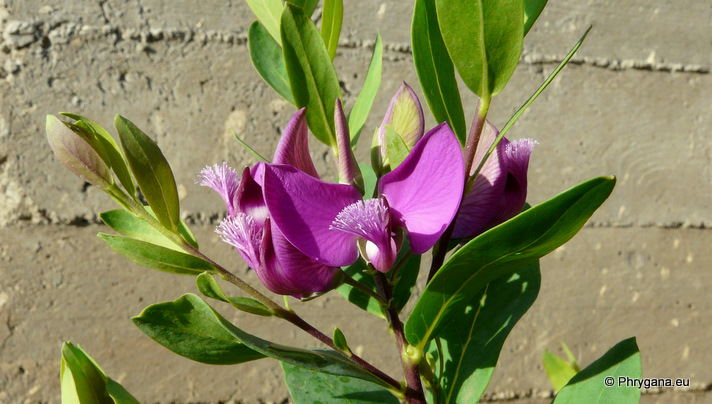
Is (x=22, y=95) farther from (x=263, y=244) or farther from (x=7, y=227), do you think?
(x=263, y=244)

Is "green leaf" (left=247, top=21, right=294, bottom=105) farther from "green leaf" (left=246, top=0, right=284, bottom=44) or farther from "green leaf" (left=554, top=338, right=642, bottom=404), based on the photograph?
"green leaf" (left=554, top=338, right=642, bottom=404)

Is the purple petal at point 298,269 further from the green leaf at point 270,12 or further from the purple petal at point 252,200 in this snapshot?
the green leaf at point 270,12

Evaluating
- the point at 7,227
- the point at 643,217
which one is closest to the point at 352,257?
the point at 7,227

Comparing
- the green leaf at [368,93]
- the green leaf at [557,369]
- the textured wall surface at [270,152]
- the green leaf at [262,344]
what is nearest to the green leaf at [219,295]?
the green leaf at [262,344]

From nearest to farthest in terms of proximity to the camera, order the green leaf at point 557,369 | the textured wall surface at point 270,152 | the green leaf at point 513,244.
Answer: the green leaf at point 513,244 → the green leaf at point 557,369 → the textured wall surface at point 270,152

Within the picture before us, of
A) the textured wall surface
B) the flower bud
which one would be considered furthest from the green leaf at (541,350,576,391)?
the textured wall surface

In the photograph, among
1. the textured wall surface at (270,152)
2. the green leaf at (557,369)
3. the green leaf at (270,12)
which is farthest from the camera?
the textured wall surface at (270,152)
